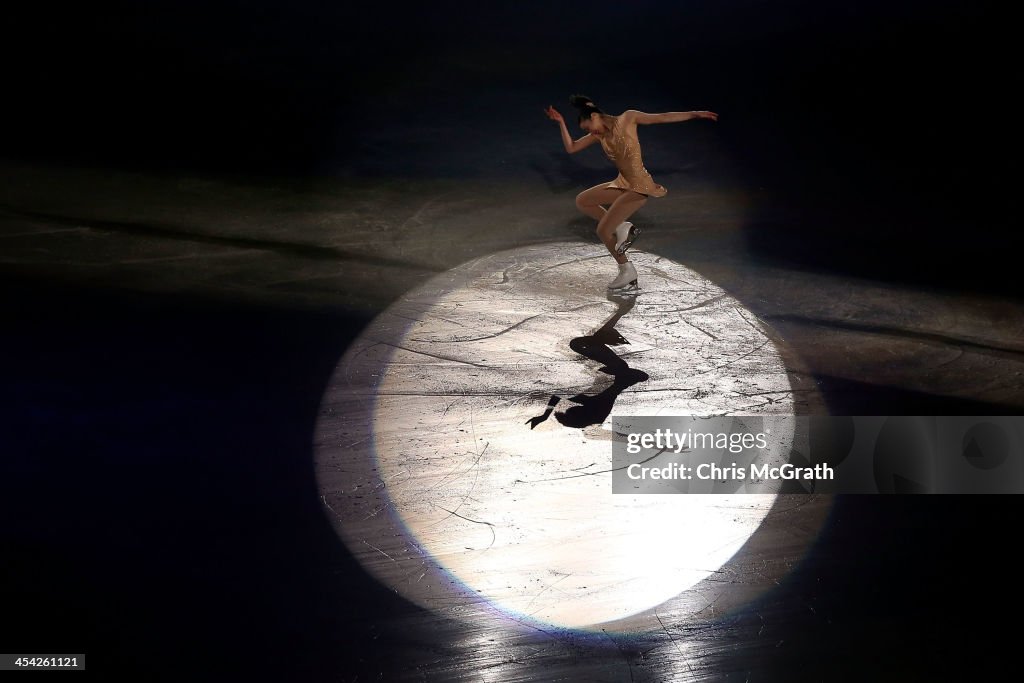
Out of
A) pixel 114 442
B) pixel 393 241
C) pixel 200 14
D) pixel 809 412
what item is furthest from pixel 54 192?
pixel 809 412

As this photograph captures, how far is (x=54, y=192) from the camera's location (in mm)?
10820

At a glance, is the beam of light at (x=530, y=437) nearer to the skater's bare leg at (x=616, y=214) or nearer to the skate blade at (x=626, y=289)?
the skate blade at (x=626, y=289)

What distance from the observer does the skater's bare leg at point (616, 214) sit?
9.31 meters

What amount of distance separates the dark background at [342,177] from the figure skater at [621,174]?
1.56 meters

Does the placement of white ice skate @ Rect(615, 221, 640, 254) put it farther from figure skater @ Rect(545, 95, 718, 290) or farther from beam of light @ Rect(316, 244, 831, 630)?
beam of light @ Rect(316, 244, 831, 630)

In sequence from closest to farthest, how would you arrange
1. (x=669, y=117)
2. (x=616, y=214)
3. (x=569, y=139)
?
1. (x=669, y=117)
2. (x=616, y=214)
3. (x=569, y=139)

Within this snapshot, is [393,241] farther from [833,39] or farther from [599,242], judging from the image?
[833,39]

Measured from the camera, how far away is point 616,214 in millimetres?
9336

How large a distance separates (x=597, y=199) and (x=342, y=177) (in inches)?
125

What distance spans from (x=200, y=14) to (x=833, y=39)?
9.16 meters

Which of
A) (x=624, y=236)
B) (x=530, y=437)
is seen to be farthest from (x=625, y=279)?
(x=530, y=437)

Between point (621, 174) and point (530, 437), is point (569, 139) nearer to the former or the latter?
point (621, 174)

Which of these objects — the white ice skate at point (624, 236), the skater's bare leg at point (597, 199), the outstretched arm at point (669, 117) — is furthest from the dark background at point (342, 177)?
the outstretched arm at point (669, 117)

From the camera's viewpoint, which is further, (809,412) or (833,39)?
(833,39)
